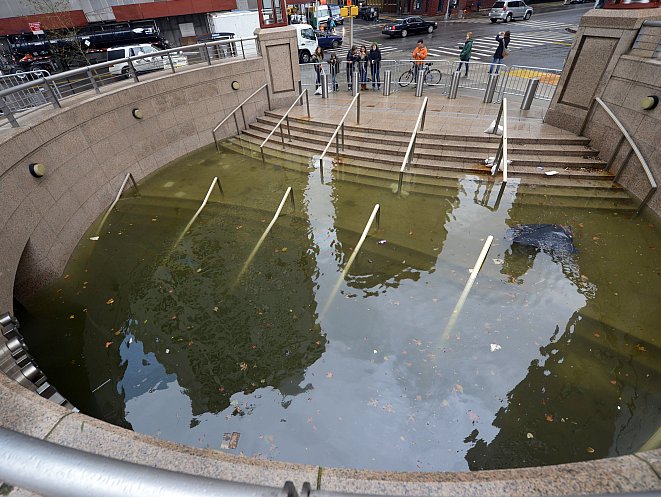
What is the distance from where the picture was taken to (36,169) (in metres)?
6.96

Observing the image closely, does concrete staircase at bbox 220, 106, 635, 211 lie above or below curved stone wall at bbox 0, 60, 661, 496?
below

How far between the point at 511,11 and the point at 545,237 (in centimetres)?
3704

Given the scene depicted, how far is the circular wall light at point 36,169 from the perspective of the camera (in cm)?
693

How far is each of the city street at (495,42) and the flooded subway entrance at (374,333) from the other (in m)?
16.2

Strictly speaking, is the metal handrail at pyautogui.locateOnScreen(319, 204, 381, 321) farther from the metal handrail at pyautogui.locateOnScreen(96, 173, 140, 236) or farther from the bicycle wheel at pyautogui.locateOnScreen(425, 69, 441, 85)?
the bicycle wheel at pyautogui.locateOnScreen(425, 69, 441, 85)

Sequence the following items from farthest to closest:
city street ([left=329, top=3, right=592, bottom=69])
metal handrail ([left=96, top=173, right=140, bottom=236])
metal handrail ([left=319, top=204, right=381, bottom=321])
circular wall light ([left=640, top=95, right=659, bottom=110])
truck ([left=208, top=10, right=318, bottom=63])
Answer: truck ([left=208, top=10, right=318, bottom=63]) → city street ([left=329, top=3, right=592, bottom=69]) → metal handrail ([left=96, top=173, right=140, bottom=236]) → circular wall light ([left=640, top=95, right=659, bottom=110]) → metal handrail ([left=319, top=204, right=381, bottom=321])

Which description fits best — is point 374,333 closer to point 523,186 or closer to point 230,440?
point 230,440

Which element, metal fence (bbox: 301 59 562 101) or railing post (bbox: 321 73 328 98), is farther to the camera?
railing post (bbox: 321 73 328 98)

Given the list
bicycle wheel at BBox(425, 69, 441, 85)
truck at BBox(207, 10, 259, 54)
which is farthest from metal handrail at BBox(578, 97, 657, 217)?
truck at BBox(207, 10, 259, 54)

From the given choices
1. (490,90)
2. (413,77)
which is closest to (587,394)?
(490,90)

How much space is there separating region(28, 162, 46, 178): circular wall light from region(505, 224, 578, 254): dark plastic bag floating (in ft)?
32.0

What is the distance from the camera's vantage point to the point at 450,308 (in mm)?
5699

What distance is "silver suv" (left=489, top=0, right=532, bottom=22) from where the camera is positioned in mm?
32844

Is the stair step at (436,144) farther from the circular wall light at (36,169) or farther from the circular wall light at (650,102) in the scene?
the circular wall light at (36,169)
